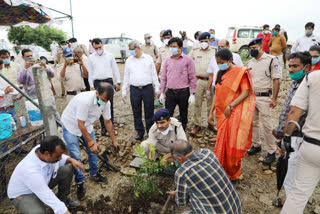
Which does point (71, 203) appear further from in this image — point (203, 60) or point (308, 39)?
point (308, 39)

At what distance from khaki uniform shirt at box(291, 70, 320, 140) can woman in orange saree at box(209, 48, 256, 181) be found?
2.54 ft

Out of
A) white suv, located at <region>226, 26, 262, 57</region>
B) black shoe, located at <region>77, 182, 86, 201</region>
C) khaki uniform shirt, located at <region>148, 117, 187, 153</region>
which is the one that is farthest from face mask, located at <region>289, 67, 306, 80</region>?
white suv, located at <region>226, 26, 262, 57</region>

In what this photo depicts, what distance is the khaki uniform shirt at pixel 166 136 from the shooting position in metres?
2.82

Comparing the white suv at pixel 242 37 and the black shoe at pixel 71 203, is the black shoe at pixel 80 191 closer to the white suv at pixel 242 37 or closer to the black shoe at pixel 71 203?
the black shoe at pixel 71 203

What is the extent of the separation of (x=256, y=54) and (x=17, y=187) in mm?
3759

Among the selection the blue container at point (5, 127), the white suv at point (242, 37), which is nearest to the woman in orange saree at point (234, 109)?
the blue container at point (5, 127)

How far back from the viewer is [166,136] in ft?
9.68

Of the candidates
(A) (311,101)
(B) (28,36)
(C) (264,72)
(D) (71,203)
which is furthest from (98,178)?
(B) (28,36)

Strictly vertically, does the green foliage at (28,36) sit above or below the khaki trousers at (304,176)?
above

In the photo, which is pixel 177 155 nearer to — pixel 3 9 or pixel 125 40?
pixel 3 9

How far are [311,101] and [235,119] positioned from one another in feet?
3.11

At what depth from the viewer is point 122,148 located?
3.94 metres

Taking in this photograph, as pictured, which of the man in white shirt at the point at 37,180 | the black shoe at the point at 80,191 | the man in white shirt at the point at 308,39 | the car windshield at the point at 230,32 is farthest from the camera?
the car windshield at the point at 230,32

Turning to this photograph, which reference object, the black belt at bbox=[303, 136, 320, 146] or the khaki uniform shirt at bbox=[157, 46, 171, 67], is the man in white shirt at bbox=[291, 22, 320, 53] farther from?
the black belt at bbox=[303, 136, 320, 146]
